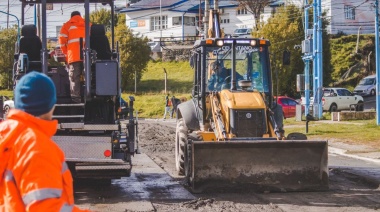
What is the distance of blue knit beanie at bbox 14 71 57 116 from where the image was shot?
4121 mm

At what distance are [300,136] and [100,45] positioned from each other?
4.05 metres

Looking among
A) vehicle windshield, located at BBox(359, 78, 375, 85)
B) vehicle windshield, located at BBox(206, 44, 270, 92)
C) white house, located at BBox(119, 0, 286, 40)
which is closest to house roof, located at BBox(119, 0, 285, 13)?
white house, located at BBox(119, 0, 286, 40)

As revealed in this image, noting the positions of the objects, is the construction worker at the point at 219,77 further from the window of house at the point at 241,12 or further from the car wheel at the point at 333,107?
the window of house at the point at 241,12

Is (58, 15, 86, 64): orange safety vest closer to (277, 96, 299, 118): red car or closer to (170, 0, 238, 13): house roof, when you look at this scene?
(277, 96, 299, 118): red car

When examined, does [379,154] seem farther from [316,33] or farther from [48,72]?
[316,33]

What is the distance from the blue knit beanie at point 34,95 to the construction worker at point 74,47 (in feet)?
25.3

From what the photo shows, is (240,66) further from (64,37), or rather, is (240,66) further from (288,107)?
(288,107)

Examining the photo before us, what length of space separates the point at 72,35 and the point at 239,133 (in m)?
3.49

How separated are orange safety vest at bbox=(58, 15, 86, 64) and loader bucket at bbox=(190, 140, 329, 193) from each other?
8.17ft

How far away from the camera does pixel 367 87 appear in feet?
170

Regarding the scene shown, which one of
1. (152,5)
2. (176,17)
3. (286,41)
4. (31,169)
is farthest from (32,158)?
(152,5)

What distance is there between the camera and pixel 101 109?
12.0 meters

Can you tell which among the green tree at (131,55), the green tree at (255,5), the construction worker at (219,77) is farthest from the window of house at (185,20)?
the construction worker at (219,77)

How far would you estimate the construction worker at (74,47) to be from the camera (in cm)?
1184
